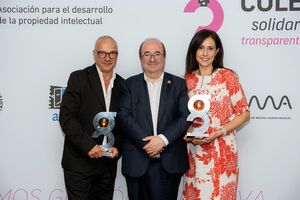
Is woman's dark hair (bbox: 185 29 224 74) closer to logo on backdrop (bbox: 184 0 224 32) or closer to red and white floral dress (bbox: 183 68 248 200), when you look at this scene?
red and white floral dress (bbox: 183 68 248 200)

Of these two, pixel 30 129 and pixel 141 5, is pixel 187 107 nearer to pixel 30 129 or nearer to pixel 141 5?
pixel 141 5

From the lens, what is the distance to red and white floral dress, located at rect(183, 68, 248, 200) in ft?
6.84

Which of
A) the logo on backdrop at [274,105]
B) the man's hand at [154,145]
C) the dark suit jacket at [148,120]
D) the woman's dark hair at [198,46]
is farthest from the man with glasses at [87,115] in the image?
the logo on backdrop at [274,105]

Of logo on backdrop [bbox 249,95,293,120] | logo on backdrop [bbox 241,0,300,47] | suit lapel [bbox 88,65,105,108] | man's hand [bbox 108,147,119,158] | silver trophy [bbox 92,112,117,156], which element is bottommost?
man's hand [bbox 108,147,119,158]

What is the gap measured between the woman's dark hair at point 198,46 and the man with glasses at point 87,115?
18.0 inches

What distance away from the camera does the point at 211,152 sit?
210 centimetres

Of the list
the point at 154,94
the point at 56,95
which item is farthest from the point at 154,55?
the point at 56,95

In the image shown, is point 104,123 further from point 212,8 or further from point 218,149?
point 212,8

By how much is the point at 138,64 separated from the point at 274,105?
1048mm

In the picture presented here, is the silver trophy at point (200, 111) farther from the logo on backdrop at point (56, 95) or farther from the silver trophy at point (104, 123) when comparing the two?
the logo on backdrop at point (56, 95)

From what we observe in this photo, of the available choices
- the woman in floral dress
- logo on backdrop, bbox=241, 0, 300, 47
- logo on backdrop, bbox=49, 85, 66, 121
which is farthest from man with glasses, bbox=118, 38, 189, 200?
logo on backdrop, bbox=241, 0, 300, 47

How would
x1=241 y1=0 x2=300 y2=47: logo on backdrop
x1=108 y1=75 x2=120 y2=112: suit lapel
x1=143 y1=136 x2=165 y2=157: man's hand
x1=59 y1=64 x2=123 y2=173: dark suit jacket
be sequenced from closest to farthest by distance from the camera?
x1=143 y1=136 x2=165 y2=157: man's hand
x1=59 y1=64 x2=123 y2=173: dark suit jacket
x1=108 y1=75 x2=120 y2=112: suit lapel
x1=241 y1=0 x2=300 y2=47: logo on backdrop

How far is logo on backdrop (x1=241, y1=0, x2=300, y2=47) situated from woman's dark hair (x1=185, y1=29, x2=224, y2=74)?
0.51 meters

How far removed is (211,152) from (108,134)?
0.60 metres
